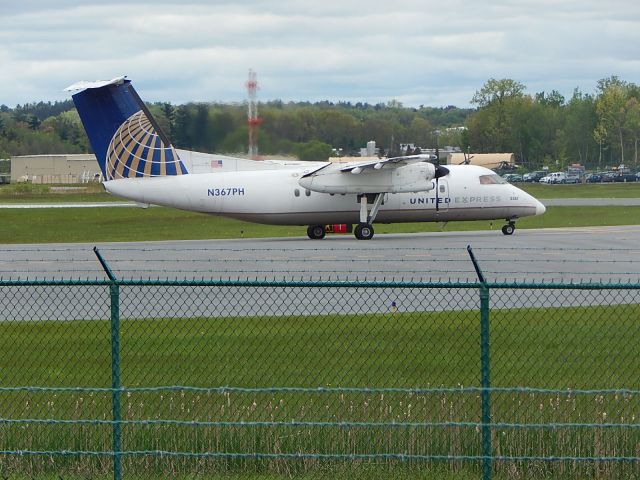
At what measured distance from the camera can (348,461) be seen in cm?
1092

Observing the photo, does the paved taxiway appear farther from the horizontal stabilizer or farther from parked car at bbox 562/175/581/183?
parked car at bbox 562/175/581/183

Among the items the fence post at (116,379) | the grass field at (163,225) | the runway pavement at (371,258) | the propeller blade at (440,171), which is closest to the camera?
the fence post at (116,379)

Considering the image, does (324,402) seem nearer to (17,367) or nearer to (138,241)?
(17,367)

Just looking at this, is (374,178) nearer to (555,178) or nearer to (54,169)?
(555,178)

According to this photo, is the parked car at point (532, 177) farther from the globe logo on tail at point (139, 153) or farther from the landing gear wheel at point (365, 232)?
the globe logo on tail at point (139, 153)

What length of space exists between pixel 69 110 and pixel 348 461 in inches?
3816

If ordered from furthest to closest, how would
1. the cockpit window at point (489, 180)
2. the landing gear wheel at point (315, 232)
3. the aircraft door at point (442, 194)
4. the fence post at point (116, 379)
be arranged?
the landing gear wheel at point (315, 232)
the cockpit window at point (489, 180)
the aircraft door at point (442, 194)
the fence post at point (116, 379)

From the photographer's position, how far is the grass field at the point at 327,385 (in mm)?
10945

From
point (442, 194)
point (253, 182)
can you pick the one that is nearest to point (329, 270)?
point (253, 182)

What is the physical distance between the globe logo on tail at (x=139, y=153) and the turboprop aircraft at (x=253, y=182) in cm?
3

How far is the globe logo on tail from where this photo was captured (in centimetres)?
3716

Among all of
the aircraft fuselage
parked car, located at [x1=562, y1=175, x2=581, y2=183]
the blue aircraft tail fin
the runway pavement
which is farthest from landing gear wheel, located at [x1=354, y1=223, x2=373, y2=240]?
parked car, located at [x1=562, y1=175, x2=581, y2=183]

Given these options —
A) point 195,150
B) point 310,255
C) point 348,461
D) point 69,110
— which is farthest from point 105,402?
point 69,110

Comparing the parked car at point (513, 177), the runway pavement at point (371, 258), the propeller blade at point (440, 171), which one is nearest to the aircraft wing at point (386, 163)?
the propeller blade at point (440, 171)
